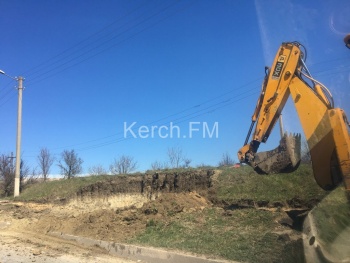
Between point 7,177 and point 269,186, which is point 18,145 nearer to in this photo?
point 7,177

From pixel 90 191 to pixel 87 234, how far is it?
7.95m

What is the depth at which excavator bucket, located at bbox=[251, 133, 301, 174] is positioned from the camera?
8.95 m

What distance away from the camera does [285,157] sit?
9.02 metres

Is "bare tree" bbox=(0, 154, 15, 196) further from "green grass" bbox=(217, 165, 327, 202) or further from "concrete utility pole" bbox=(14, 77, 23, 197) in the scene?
"green grass" bbox=(217, 165, 327, 202)

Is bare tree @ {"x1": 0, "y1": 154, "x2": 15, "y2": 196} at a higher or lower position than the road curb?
higher

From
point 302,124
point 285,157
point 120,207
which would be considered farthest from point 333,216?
point 120,207

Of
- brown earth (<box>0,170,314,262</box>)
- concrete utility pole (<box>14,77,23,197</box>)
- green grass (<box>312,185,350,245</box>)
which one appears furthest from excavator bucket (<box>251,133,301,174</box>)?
concrete utility pole (<box>14,77,23,197</box>)

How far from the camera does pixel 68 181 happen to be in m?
26.9

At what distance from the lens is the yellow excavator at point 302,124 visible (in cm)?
751

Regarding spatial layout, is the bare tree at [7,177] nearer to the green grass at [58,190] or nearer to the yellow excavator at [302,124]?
the green grass at [58,190]

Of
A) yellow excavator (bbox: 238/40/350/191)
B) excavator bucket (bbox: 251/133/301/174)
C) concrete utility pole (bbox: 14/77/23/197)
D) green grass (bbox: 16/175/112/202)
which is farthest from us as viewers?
concrete utility pole (bbox: 14/77/23/197)

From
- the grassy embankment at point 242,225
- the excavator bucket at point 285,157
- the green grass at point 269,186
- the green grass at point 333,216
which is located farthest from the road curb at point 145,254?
the green grass at point 269,186

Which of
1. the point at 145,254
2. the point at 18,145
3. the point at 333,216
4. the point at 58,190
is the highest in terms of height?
the point at 18,145

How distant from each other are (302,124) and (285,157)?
40.9 inches
